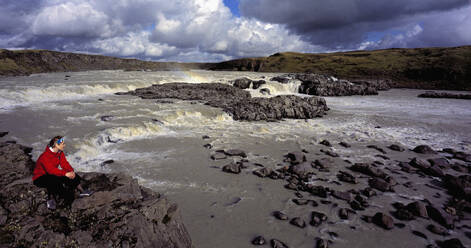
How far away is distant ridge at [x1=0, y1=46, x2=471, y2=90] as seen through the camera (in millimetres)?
50938

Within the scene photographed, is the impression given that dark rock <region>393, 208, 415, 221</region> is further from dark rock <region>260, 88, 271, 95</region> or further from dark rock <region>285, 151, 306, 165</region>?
dark rock <region>260, 88, 271, 95</region>

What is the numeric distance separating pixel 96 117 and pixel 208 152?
10.4m

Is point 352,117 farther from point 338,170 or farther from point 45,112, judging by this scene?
point 45,112

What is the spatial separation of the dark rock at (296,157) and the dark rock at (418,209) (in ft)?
13.9

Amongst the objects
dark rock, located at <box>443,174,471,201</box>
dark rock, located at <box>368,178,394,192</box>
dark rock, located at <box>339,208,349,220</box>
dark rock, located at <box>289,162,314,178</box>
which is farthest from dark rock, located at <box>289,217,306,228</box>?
dark rock, located at <box>443,174,471,201</box>

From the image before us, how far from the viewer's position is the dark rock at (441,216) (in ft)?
21.5

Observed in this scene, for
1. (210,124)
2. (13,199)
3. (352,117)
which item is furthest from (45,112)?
(352,117)

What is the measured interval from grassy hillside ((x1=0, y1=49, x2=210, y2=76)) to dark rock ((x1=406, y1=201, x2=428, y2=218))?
8892 cm

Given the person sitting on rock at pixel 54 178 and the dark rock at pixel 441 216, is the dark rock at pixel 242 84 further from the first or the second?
the person sitting on rock at pixel 54 178

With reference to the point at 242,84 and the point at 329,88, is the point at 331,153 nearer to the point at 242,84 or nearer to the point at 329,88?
the point at 242,84

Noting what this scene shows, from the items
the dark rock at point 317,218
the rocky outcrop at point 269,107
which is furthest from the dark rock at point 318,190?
the rocky outcrop at point 269,107

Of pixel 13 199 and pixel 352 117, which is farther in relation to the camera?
pixel 352 117

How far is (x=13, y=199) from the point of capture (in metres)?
4.68

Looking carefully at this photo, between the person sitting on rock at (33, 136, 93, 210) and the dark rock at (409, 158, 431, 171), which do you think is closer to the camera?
the person sitting on rock at (33, 136, 93, 210)
